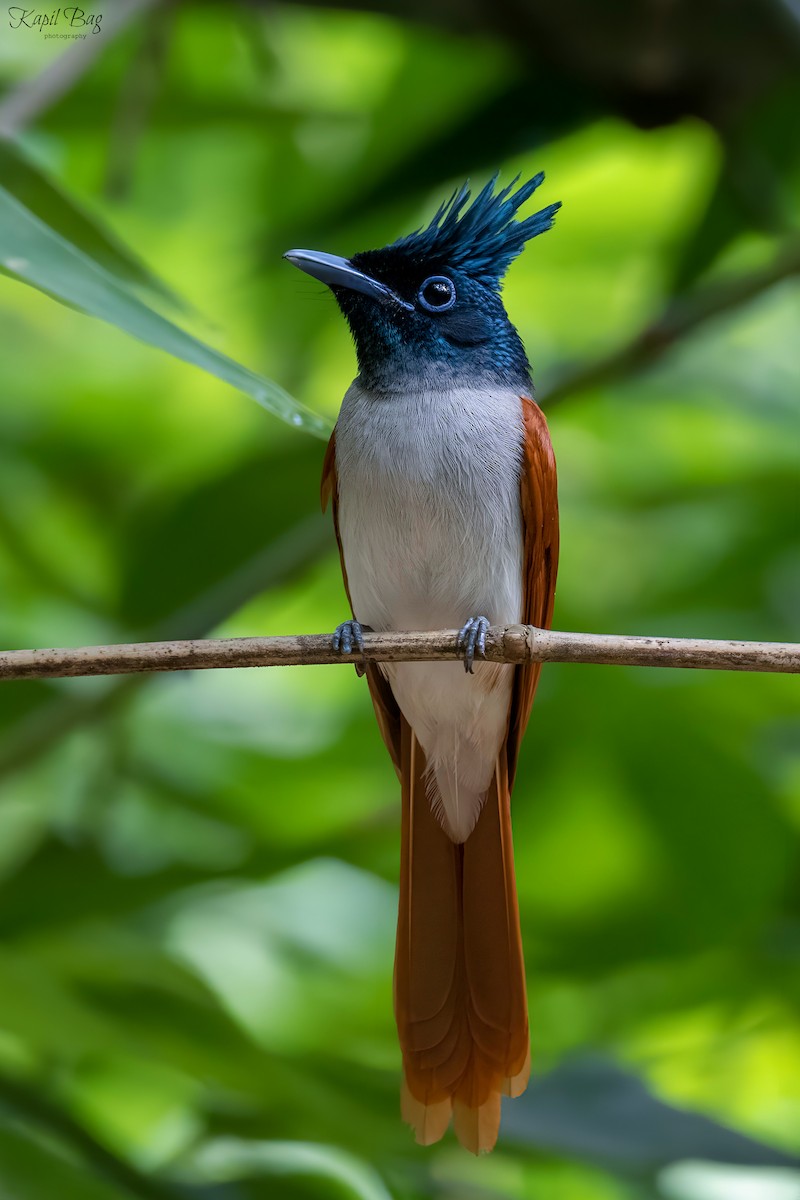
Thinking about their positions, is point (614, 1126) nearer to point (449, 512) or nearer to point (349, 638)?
point (349, 638)

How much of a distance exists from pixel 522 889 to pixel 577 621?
64cm

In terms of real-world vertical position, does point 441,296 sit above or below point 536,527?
above

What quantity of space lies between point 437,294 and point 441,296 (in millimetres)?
10

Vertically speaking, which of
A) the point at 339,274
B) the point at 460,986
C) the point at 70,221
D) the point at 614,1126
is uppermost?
the point at 339,274

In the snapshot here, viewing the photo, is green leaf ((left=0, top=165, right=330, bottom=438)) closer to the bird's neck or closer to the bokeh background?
the bokeh background

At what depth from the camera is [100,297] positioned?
5.95 feet

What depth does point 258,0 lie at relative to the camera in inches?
126

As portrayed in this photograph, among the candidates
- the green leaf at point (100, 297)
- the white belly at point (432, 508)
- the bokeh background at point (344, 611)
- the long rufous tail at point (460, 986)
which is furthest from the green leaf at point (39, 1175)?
the green leaf at point (100, 297)

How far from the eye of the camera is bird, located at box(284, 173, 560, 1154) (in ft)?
8.74

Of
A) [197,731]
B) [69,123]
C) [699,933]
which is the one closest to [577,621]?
[699,933]

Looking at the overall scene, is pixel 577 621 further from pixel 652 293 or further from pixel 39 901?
pixel 39 901

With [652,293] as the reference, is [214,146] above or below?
above

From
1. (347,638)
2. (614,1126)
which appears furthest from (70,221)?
(614,1126)

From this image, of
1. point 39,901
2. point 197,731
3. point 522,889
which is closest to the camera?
point 39,901
